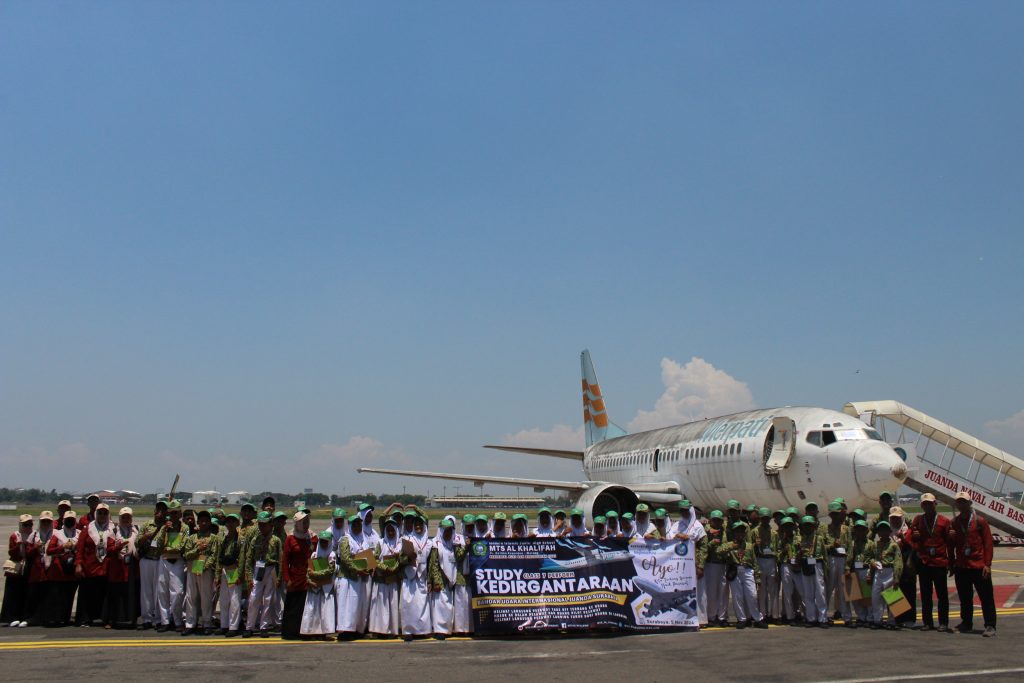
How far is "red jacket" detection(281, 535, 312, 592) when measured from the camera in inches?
392

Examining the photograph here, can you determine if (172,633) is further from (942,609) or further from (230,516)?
(942,609)

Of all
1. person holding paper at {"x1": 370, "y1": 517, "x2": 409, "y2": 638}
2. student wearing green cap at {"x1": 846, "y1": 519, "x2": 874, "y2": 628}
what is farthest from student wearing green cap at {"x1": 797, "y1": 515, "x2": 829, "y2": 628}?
person holding paper at {"x1": 370, "y1": 517, "x2": 409, "y2": 638}

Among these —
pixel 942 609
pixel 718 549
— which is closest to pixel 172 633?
pixel 718 549

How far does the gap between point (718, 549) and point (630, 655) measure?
291cm

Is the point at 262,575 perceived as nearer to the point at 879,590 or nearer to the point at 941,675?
the point at 941,675

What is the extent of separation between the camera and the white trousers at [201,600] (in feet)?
34.5

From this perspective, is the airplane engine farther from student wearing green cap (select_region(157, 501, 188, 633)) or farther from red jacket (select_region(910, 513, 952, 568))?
student wearing green cap (select_region(157, 501, 188, 633))

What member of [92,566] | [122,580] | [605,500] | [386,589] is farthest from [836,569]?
[92,566]

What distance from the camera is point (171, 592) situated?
35.5 ft

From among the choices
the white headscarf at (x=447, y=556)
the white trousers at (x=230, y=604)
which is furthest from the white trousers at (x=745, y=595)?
the white trousers at (x=230, y=604)

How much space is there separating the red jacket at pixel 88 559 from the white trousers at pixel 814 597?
31.3 ft

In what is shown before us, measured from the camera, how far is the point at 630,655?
8.76m

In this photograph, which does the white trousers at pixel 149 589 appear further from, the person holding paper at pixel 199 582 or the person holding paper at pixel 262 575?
the person holding paper at pixel 262 575

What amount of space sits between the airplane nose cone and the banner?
22.0ft
